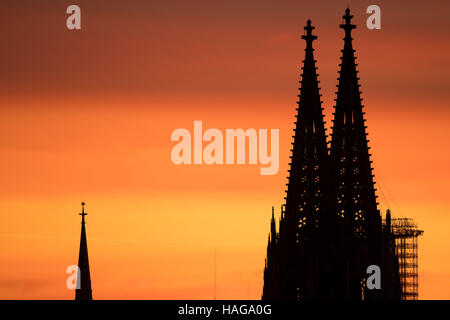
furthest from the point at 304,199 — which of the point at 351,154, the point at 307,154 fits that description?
the point at 351,154

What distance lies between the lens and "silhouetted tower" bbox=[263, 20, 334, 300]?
180 meters

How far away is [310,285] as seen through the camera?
168 metres

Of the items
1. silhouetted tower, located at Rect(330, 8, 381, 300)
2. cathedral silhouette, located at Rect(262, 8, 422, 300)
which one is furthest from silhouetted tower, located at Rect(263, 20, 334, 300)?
silhouetted tower, located at Rect(330, 8, 381, 300)

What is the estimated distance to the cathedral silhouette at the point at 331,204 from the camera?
579ft

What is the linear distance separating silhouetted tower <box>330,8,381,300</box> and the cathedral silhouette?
7cm

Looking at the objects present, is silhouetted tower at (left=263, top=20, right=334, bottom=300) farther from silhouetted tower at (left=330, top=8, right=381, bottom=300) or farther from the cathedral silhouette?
silhouetted tower at (left=330, top=8, right=381, bottom=300)

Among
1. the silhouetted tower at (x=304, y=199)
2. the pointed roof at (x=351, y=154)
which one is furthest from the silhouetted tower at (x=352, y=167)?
the silhouetted tower at (x=304, y=199)

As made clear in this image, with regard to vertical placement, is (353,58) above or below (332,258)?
above
